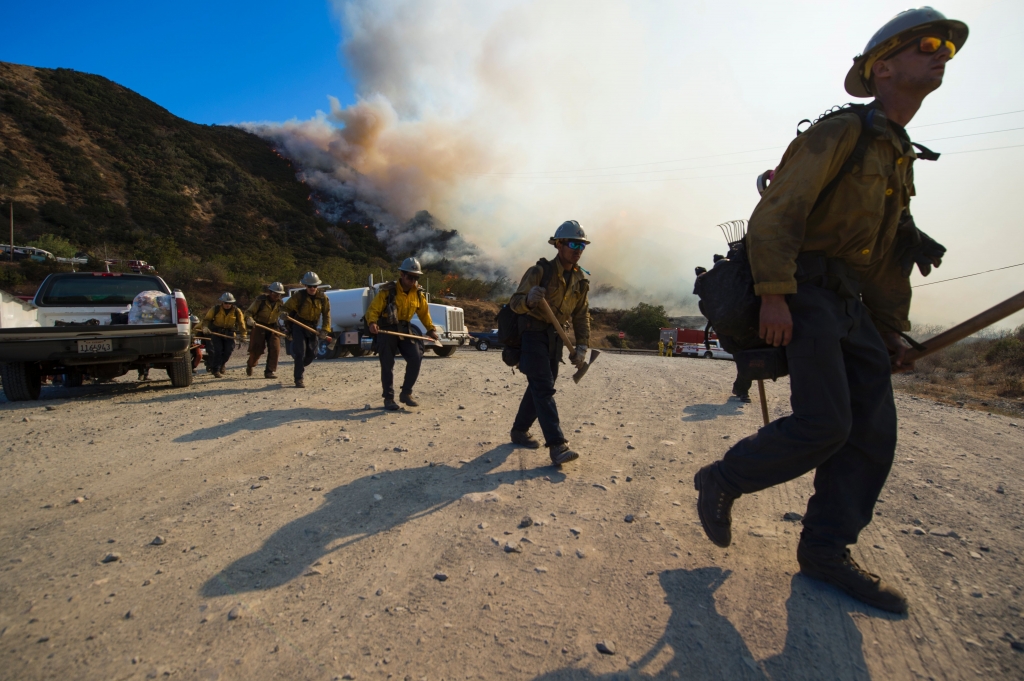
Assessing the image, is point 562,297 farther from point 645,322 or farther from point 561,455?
point 645,322

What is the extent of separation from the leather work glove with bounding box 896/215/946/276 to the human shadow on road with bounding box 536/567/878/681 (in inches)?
56.0

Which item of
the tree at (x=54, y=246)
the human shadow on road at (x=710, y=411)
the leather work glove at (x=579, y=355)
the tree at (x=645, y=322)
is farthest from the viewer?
the tree at (x=645, y=322)

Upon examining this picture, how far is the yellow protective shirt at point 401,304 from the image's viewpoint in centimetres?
644

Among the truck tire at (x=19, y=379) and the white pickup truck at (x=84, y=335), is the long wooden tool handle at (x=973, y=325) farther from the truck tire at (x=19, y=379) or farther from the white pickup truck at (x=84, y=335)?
the truck tire at (x=19, y=379)

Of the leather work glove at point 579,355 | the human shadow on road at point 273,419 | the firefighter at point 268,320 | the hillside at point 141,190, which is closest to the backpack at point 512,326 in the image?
the leather work glove at point 579,355

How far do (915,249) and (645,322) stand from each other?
52887mm

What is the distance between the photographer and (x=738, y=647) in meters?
1.69

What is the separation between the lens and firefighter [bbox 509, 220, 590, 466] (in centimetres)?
384

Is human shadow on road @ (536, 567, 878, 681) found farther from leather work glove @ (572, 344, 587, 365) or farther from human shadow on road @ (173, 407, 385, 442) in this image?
human shadow on road @ (173, 407, 385, 442)

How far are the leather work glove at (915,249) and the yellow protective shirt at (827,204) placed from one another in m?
0.16

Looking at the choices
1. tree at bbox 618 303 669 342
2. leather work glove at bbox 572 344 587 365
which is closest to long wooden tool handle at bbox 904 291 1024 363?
leather work glove at bbox 572 344 587 365

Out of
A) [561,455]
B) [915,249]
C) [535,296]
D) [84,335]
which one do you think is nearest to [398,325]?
[535,296]

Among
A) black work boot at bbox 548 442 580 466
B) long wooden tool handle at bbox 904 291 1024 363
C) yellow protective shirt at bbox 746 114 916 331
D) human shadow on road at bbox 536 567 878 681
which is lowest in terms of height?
human shadow on road at bbox 536 567 878 681

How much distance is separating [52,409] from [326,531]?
218 inches
